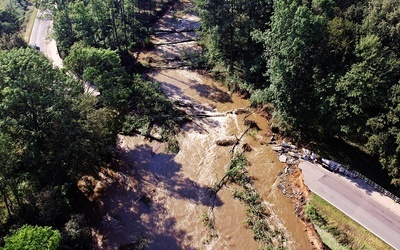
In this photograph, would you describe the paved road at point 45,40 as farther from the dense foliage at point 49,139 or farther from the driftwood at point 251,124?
the driftwood at point 251,124

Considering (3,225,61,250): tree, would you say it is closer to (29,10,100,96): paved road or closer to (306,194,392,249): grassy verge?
(306,194,392,249): grassy verge

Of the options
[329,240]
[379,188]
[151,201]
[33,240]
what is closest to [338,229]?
[329,240]

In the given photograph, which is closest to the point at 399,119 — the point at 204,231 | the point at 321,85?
the point at 321,85

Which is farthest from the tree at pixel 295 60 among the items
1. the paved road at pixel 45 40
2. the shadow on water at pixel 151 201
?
the paved road at pixel 45 40

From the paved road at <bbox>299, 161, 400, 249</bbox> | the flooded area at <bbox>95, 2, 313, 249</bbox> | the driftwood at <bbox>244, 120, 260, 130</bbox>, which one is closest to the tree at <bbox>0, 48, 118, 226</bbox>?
the flooded area at <bbox>95, 2, 313, 249</bbox>

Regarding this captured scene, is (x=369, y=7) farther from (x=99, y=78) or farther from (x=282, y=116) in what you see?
(x=99, y=78)
